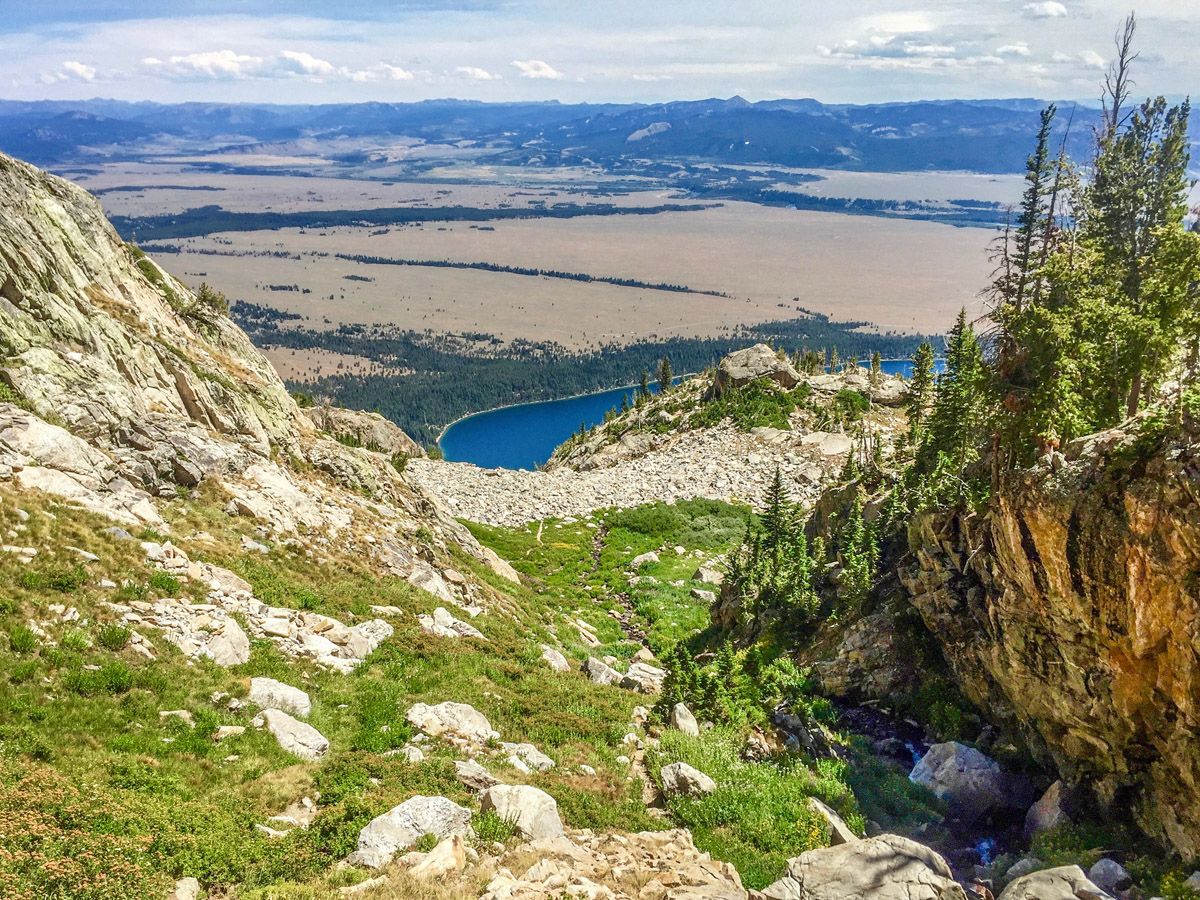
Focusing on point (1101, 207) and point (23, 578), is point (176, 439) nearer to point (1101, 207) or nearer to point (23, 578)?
point (23, 578)

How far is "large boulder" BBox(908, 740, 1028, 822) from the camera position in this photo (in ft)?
65.1

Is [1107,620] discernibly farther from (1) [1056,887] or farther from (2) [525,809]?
(2) [525,809]

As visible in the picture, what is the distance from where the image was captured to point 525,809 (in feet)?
46.9

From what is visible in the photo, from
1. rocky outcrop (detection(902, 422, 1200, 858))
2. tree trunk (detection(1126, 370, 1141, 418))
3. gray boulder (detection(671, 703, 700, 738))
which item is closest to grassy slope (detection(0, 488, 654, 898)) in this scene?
gray boulder (detection(671, 703, 700, 738))

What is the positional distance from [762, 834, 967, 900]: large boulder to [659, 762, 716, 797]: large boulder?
2.87 m

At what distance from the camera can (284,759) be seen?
49.4ft

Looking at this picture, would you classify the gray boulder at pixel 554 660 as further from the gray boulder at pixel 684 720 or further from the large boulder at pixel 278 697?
the large boulder at pixel 278 697

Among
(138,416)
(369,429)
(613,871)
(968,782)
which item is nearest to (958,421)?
(968,782)

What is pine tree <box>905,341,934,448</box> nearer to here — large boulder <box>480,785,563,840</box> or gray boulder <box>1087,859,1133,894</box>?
gray boulder <box>1087,859,1133,894</box>

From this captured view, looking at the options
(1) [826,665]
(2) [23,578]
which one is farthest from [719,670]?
(2) [23,578]

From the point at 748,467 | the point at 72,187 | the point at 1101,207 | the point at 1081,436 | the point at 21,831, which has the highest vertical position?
the point at 1101,207

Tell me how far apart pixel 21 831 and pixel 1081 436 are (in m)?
25.6

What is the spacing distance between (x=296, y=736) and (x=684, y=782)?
29.4ft

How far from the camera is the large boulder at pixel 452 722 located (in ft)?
57.9
